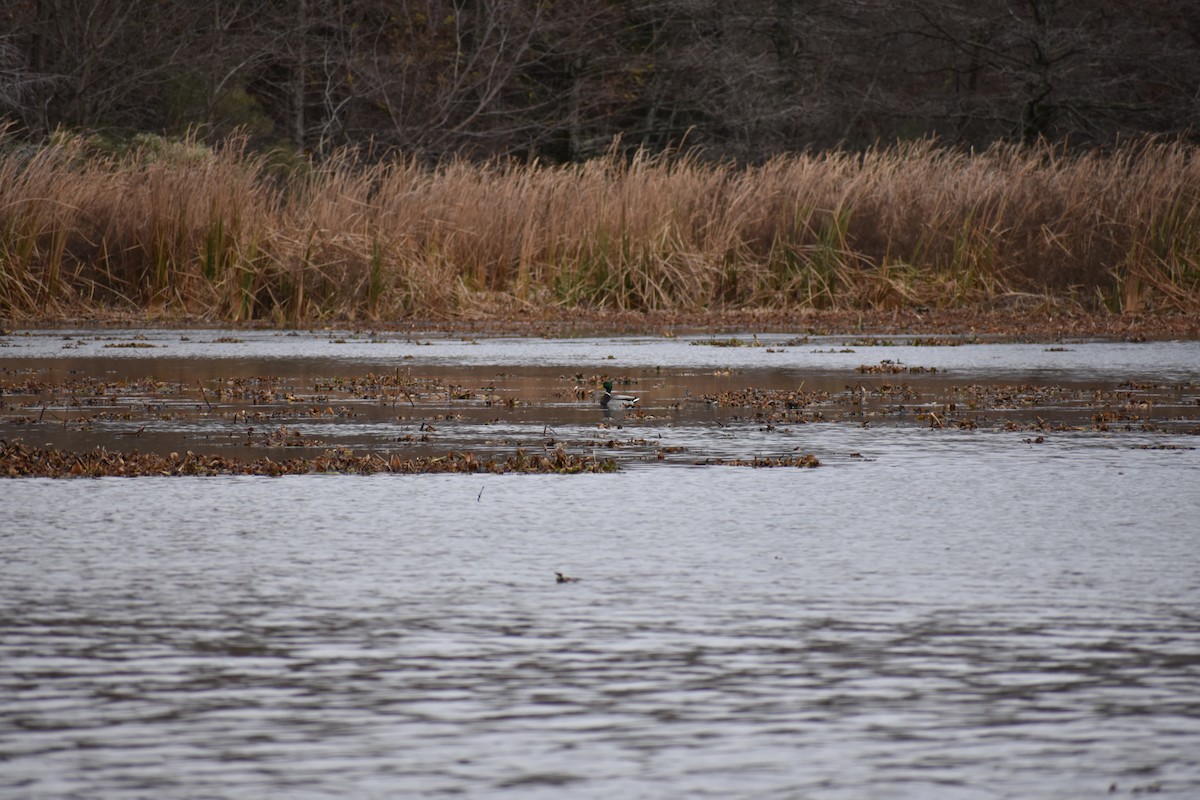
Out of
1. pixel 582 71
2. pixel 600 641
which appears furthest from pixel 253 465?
pixel 582 71

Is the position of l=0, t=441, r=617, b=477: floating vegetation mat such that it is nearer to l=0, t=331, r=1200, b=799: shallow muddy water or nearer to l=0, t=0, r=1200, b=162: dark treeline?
l=0, t=331, r=1200, b=799: shallow muddy water

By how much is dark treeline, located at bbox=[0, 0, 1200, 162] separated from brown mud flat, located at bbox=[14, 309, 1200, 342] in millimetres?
13564

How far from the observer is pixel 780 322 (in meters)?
17.9

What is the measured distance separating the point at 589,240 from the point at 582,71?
62.5 feet

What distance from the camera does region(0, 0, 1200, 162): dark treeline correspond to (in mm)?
33000

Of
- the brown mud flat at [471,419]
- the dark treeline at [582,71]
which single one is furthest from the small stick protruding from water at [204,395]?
the dark treeline at [582,71]

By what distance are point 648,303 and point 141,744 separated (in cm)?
1635

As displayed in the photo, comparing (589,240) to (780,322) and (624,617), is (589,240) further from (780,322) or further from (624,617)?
(624,617)

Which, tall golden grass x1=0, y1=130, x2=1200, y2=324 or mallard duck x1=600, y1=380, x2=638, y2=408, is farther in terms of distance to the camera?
tall golden grass x1=0, y1=130, x2=1200, y2=324

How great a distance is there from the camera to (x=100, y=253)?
61.5 feet

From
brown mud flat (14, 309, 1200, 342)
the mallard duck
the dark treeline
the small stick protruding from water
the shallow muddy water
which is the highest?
the dark treeline

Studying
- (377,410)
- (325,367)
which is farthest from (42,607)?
(325,367)

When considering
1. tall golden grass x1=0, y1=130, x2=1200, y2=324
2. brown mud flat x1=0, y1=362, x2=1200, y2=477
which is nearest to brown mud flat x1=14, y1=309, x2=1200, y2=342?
tall golden grass x1=0, y1=130, x2=1200, y2=324

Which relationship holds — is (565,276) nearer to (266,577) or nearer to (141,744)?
(266,577)
